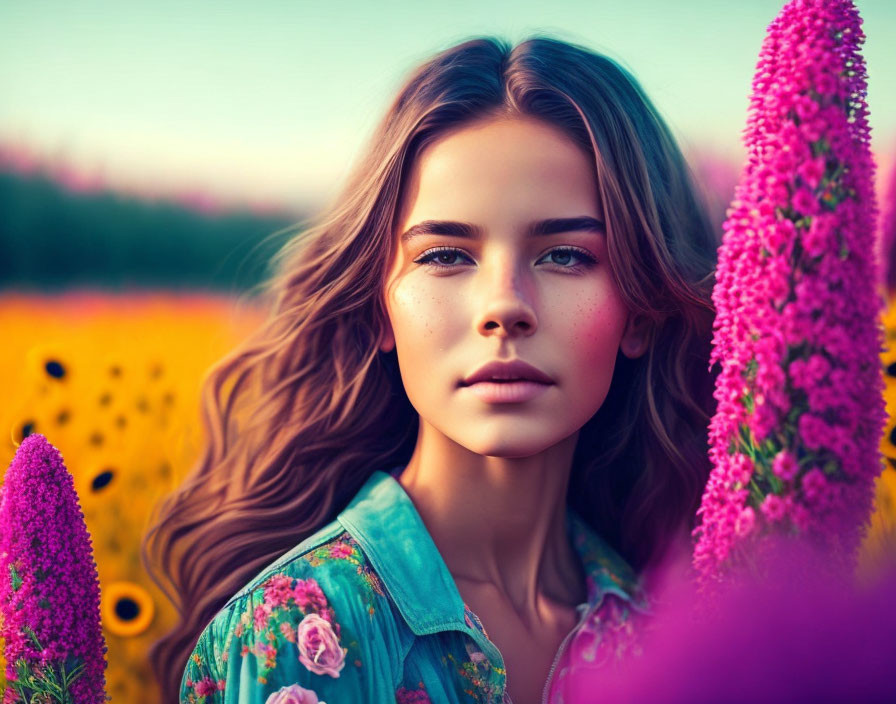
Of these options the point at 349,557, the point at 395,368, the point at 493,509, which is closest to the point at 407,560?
the point at 349,557

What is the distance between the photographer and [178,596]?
2.29 m

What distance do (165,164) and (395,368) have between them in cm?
70

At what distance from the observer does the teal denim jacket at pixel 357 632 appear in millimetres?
1860

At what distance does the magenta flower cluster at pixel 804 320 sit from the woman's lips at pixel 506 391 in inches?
16.9

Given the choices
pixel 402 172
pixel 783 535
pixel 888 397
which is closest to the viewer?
pixel 783 535

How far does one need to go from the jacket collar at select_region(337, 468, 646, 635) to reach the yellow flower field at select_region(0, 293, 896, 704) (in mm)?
500

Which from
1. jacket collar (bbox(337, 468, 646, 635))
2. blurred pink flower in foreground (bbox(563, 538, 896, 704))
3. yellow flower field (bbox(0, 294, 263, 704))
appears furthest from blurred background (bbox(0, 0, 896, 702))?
blurred pink flower in foreground (bbox(563, 538, 896, 704))

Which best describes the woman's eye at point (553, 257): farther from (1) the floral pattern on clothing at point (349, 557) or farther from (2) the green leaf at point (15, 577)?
(2) the green leaf at point (15, 577)

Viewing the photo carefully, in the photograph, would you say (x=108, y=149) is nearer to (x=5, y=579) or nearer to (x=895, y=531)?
(x=5, y=579)

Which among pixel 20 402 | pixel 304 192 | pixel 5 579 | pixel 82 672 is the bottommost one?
pixel 82 672

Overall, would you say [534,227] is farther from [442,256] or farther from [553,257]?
[442,256]

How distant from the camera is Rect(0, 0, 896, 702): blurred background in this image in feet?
7.18

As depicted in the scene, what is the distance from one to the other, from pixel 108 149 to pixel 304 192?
450 millimetres

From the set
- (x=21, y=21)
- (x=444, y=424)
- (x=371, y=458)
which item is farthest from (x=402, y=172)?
(x=21, y=21)
